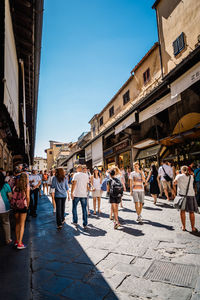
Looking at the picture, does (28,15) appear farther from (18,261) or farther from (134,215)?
(134,215)

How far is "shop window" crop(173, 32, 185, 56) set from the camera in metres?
9.14

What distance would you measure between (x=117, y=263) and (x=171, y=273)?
0.80 metres

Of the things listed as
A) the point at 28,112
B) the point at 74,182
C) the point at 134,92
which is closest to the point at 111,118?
the point at 134,92

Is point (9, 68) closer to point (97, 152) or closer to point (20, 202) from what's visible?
point (20, 202)

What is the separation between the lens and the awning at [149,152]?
11312mm

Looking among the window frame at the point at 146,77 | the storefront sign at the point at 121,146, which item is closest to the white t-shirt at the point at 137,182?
the window frame at the point at 146,77

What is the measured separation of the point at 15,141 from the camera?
9.80 meters

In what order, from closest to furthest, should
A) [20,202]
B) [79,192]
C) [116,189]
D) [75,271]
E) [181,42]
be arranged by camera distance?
[75,271]
[20,202]
[116,189]
[79,192]
[181,42]

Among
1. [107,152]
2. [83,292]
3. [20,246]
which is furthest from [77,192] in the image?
[107,152]

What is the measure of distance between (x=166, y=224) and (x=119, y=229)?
1.29 metres

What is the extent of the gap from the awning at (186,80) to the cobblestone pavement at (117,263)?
4932mm

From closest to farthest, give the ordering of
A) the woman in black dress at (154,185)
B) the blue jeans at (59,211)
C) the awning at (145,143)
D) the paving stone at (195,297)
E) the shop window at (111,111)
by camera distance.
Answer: the paving stone at (195,297)
the blue jeans at (59,211)
the woman in black dress at (154,185)
the awning at (145,143)
the shop window at (111,111)

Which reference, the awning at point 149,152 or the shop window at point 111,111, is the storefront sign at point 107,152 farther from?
the awning at point 149,152

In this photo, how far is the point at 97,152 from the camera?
19312 millimetres
